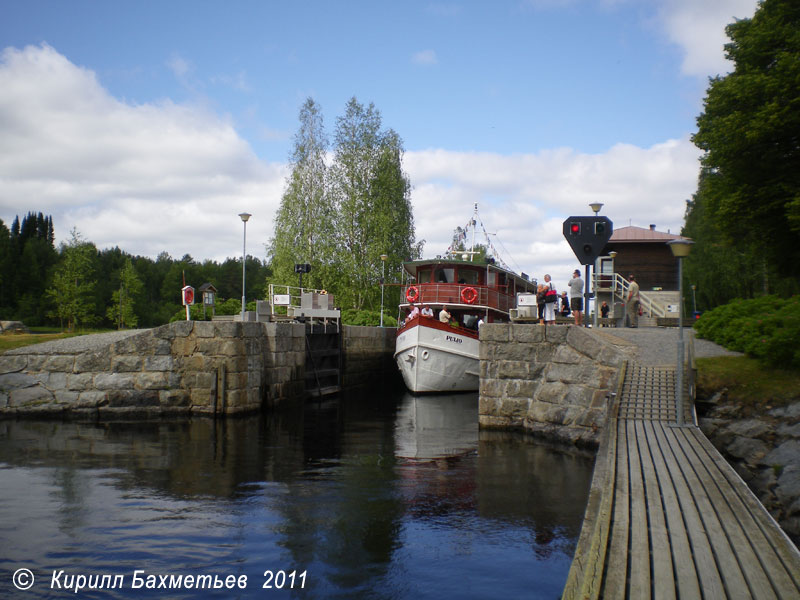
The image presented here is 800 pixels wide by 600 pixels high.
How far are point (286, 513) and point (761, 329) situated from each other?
8.91m

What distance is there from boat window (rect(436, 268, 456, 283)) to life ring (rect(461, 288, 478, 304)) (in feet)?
3.94

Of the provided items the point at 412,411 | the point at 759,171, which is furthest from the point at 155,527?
the point at 759,171

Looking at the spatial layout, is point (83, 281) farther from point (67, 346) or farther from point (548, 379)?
point (548, 379)

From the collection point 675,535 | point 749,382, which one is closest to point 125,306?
point 749,382

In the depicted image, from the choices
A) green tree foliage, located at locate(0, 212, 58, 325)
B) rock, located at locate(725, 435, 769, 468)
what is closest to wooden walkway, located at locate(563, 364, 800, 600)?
rock, located at locate(725, 435, 769, 468)

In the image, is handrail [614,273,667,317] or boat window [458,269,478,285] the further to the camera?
handrail [614,273,667,317]

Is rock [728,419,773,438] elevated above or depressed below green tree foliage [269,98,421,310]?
below

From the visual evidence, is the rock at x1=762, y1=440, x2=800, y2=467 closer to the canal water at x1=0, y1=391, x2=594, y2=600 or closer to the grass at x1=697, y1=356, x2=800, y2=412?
the grass at x1=697, y1=356, x2=800, y2=412

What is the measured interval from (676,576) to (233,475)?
766 cm

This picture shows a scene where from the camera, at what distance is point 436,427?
15766mm

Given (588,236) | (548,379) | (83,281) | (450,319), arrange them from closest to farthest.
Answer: (588,236) → (548,379) → (450,319) → (83,281)

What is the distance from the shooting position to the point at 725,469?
6754 millimetres

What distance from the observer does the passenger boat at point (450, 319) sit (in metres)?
21.9

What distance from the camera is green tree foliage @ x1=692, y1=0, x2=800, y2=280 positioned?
17.1 meters
